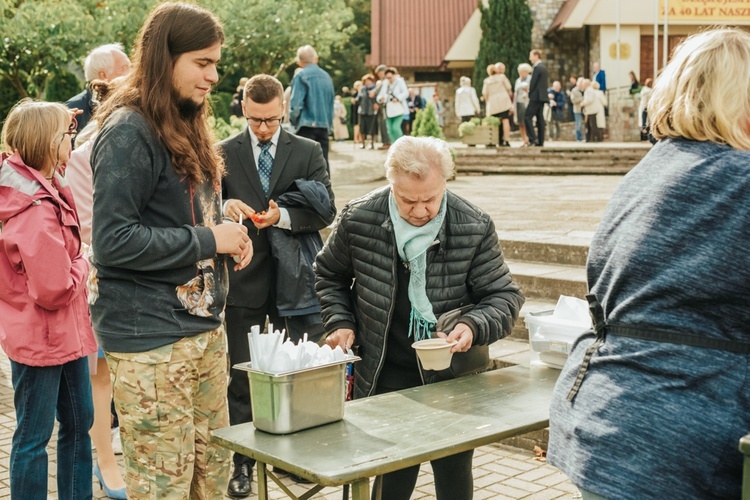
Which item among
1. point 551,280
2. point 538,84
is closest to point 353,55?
point 538,84

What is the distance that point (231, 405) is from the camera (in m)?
5.36

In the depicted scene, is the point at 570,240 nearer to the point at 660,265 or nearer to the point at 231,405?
the point at 231,405

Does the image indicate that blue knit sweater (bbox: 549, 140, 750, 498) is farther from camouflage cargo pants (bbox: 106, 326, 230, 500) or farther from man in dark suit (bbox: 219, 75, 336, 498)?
man in dark suit (bbox: 219, 75, 336, 498)

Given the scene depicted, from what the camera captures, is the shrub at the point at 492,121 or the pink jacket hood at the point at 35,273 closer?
the pink jacket hood at the point at 35,273

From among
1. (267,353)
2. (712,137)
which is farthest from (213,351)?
(712,137)

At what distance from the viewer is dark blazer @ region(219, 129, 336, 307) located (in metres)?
5.21

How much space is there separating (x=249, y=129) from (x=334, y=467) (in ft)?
9.35

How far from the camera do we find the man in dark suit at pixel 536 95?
738 inches

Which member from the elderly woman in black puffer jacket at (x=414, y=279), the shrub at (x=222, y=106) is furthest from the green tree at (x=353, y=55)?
the elderly woman in black puffer jacket at (x=414, y=279)

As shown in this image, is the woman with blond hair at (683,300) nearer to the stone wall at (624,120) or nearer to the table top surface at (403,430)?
the table top surface at (403,430)

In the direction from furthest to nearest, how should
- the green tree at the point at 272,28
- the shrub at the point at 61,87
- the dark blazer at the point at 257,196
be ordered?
the green tree at the point at 272,28 < the shrub at the point at 61,87 < the dark blazer at the point at 257,196

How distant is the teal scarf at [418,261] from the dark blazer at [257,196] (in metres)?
1.48

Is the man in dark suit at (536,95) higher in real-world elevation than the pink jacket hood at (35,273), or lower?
higher

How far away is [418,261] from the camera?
377 cm
